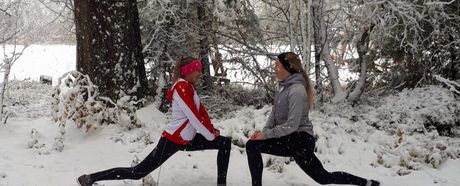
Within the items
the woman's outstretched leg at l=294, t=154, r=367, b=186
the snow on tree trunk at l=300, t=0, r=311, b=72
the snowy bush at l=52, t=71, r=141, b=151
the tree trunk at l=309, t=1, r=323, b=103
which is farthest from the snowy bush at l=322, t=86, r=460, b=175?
the snowy bush at l=52, t=71, r=141, b=151

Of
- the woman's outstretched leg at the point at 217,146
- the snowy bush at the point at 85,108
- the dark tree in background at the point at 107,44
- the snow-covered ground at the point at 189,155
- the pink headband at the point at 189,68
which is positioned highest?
the dark tree in background at the point at 107,44

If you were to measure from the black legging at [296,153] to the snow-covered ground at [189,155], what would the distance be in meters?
0.97

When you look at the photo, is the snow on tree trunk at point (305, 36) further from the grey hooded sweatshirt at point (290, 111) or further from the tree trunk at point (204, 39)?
the grey hooded sweatshirt at point (290, 111)

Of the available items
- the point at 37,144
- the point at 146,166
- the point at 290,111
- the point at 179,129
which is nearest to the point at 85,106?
the point at 37,144

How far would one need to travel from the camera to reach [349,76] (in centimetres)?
1033

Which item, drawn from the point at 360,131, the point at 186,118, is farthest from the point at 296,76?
the point at 360,131

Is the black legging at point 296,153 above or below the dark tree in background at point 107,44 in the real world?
below

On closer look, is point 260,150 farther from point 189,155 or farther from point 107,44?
point 107,44

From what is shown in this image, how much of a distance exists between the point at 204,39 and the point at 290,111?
573 centimetres

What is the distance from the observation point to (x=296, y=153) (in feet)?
15.4

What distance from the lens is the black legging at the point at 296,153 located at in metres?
4.66

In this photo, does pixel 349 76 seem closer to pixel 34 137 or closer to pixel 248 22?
pixel 248 22

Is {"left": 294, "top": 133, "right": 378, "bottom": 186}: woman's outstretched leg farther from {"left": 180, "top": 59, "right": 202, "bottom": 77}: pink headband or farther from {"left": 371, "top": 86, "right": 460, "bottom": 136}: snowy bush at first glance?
{"left": 371, "top": 86, "right": 460, "bottom": 136}: snowy bush

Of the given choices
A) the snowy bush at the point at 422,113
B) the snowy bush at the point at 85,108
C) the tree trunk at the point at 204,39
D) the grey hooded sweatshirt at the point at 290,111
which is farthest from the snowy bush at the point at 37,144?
the snowy bush at the point at 422,113
